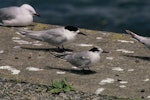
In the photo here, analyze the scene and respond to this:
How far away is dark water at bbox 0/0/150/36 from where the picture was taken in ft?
60.4

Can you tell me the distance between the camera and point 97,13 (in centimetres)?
1975

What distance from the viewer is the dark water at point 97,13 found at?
60.4 ft

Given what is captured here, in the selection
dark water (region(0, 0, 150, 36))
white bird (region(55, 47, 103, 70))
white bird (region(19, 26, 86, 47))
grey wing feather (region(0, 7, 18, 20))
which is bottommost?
dark water (region(0, 0, 150, 36))

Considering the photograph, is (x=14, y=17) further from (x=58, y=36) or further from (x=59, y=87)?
(x=59, y=87)

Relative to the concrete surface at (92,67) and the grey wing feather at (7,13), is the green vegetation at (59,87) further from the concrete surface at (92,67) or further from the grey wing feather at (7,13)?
the grey wing feather at (7,13)

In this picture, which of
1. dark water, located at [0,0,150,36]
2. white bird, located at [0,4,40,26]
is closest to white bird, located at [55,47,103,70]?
white bird, located at [0,4,40,26]

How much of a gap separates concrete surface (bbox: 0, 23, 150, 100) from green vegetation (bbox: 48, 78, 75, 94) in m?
0.14

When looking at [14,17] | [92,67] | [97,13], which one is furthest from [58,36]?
[97,13]

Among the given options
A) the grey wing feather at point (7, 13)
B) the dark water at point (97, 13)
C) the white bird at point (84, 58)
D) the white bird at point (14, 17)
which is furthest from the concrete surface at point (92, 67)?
the dark water at point (97, 13)

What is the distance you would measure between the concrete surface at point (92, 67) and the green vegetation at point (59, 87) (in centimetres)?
14

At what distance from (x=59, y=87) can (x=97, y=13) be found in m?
12.4

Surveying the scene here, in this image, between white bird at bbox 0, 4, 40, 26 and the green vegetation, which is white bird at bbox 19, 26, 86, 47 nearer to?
white bird at bbox 0, 4, 40, 26

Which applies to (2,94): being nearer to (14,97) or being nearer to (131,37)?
(14,97)

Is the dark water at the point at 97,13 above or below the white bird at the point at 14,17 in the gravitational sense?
below
